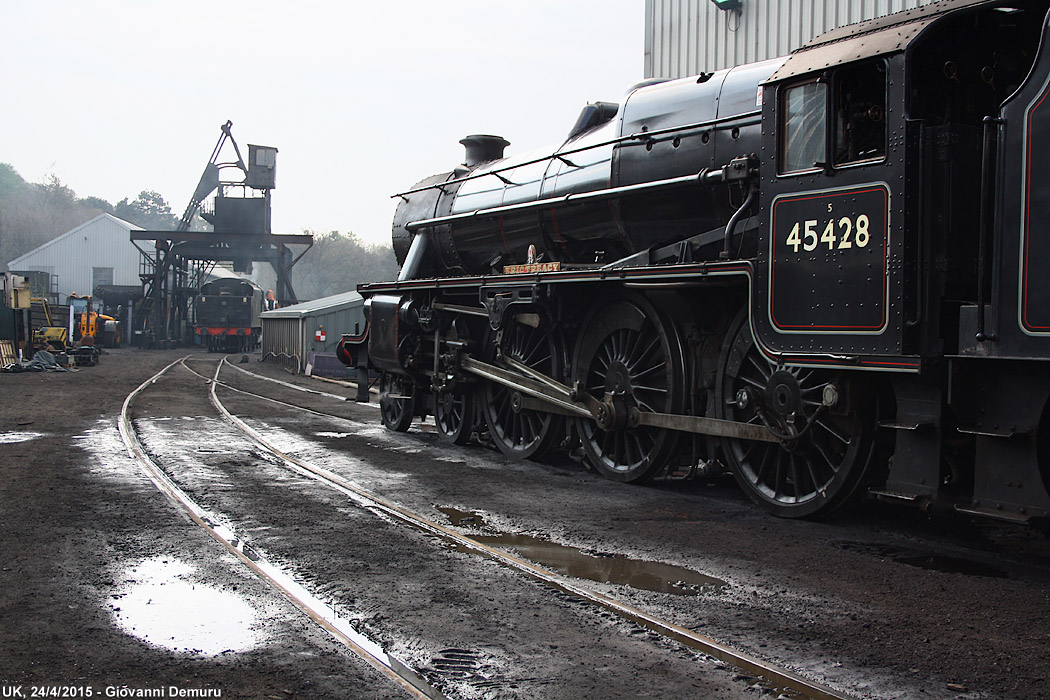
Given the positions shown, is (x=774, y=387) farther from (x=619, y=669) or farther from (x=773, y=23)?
(x=773, y=23)

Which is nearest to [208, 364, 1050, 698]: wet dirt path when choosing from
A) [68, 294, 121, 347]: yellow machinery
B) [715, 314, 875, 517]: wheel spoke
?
[715, 314, 875, 517]: wheel spoke

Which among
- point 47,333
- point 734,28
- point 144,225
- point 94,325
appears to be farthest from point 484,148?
point 144,225

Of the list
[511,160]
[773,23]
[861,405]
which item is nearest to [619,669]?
[861,405]

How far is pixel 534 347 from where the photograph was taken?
10266mm

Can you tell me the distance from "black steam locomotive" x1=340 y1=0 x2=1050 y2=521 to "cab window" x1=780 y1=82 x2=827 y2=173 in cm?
2

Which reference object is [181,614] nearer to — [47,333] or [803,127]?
[803,127]

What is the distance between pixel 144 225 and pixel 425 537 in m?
121

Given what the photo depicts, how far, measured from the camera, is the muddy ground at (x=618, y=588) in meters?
3.72

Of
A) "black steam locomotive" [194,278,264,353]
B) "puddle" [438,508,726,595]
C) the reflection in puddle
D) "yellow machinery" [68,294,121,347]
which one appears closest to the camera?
the reflection in puddle

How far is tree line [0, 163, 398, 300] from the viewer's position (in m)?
92.1

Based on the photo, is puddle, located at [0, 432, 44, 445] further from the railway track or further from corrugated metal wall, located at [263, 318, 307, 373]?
corrugated metal wall, located at [263, 318, 307, 373]

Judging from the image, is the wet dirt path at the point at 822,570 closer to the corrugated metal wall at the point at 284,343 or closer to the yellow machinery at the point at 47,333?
the corrugated metal wall at the point at 284,343

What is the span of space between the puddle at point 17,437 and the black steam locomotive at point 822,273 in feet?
20.2

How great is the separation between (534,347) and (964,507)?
5.51 metres
